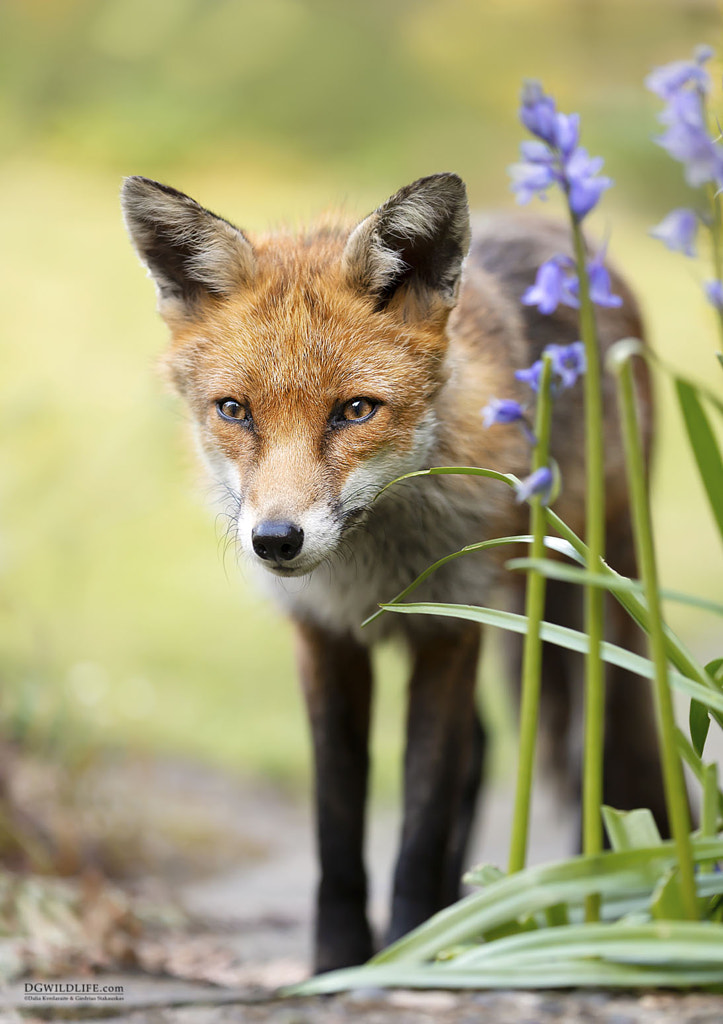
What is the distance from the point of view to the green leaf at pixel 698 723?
5.87 feet

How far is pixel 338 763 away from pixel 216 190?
7.51m

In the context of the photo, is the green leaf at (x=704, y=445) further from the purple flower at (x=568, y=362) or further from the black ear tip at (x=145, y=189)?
the black ear tip at (x=145, y=189)

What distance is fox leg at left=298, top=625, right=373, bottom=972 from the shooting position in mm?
2912

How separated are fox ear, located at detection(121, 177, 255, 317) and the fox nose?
0.76 meters

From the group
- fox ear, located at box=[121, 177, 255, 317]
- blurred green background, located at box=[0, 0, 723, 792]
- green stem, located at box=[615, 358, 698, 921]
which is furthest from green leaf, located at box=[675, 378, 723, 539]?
blurred green background, located at box=[0, 0, 723, 792]

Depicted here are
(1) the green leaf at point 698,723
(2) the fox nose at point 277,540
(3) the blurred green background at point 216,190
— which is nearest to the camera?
(1) the green leaf at point 698,723

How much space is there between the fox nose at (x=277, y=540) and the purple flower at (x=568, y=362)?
644mm

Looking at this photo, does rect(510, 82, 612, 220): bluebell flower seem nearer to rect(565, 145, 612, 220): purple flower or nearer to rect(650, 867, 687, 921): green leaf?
rect(565, 145, 612, 220): purple flower

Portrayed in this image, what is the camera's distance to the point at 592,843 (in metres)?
1.51

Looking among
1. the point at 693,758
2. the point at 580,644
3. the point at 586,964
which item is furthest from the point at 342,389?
the point at 586,964

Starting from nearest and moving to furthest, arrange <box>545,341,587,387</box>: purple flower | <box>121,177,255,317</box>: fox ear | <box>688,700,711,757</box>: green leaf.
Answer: <box>545,341,587,387</box>: purple flower < <box>688,700,711,757</box>: green leaf < <box>121,177,255,317</box>: fox ear

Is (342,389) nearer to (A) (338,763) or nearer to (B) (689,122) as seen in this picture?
(B) (689,122)

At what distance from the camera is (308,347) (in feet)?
7.54

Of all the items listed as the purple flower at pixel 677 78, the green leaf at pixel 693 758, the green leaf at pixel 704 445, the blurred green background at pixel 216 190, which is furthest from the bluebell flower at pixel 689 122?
the blurred green background at pixel 216 190
